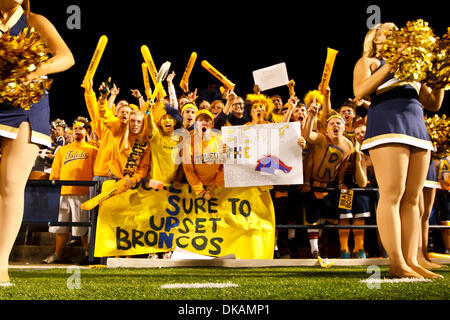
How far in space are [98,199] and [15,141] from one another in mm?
2216

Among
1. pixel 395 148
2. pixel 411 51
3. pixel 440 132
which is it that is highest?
pixel 411 51

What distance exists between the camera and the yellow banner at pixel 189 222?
4.80 m

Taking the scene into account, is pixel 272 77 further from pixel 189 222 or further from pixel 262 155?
pixel 189 222

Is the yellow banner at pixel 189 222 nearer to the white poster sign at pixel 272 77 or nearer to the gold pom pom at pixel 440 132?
the white poster sign at pixel 272 77

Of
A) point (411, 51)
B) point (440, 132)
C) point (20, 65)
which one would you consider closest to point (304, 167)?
point (440, 132)

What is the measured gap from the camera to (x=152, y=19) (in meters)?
9.98

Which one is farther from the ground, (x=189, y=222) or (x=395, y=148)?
(x=395, y=148)

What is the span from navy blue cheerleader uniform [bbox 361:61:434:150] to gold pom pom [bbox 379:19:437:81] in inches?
9.1

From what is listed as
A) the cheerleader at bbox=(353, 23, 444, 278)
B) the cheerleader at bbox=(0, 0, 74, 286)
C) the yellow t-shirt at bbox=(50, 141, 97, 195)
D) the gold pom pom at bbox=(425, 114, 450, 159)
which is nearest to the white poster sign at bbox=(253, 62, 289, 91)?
the gold pom pom at bbox=(425, 114, 450, 159)

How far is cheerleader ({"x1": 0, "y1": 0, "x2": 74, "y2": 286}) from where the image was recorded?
8.00 ft

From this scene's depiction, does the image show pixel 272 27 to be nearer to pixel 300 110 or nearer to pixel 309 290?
pixel 300 110

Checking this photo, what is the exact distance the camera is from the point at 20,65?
2.16 m

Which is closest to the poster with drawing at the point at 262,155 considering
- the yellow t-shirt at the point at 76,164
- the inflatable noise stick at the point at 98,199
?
the inflatable noise stick at the point at 98,199

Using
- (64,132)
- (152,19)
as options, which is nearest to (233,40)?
(152,19)
